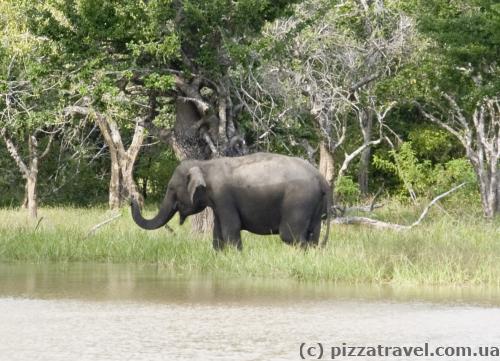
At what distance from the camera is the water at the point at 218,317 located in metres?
12.2

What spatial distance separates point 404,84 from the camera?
3150 centimetres

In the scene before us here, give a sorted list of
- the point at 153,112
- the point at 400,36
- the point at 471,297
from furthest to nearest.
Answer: the point at 400,36, the point at 153,112, the point at 471,297

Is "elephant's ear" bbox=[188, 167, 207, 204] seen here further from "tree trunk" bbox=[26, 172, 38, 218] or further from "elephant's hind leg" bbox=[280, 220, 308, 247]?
"tree trunk" bbox=[26, 172, 38, 218]

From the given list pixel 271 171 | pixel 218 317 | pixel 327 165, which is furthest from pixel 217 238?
pixel 327 165

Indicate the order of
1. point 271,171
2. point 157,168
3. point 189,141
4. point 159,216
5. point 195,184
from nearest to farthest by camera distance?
point 195,184 < point 271,171 < point 159,216 < point 189,141 < point 157,168

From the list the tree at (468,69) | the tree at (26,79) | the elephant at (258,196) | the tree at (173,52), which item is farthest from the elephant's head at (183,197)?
the tree at (468,69)

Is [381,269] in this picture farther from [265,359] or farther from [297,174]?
[265,359]

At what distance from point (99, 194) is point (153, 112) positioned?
21.9 metres

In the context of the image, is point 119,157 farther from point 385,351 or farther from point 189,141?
point 385,351

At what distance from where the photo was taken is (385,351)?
12016mm

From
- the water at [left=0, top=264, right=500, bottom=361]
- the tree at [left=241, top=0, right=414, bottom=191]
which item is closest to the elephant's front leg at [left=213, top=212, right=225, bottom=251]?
the water at [left=0, top=264, right=500, bottom=361]

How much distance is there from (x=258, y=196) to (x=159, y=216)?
6.17 ft

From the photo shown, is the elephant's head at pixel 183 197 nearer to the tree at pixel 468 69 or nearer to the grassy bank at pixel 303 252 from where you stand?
the grassy bank at pixel 303 252

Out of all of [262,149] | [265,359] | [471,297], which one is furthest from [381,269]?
[262,149]
